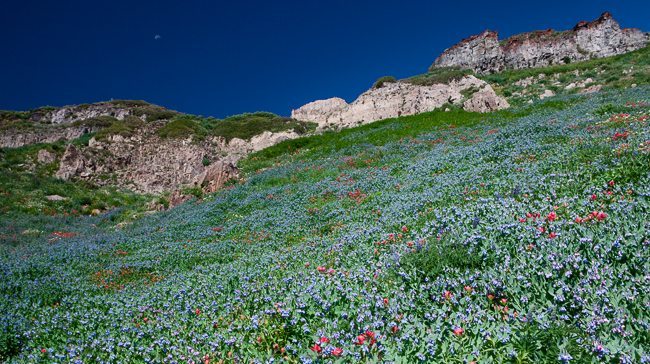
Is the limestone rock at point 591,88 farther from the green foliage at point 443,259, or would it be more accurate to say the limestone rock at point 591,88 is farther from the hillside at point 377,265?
the green foliage at point 443,259

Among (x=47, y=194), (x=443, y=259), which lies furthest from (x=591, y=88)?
(x=47, y=194)

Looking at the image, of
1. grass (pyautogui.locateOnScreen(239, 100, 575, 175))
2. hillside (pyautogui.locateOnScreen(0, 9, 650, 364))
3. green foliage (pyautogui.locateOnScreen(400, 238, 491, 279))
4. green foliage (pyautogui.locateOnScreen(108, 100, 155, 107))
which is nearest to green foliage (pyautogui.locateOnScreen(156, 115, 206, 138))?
grass (pyautogui.locateOnScreen(239, 100, 575, 175))

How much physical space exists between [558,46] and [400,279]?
92.2 metres

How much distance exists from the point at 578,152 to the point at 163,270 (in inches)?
480

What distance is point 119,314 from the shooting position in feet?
20.9

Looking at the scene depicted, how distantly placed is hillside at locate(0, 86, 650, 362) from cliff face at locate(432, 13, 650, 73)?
7588 cm

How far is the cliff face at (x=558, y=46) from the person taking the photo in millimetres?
75688

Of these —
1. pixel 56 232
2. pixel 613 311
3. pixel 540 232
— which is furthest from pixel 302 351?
pixel 56 232

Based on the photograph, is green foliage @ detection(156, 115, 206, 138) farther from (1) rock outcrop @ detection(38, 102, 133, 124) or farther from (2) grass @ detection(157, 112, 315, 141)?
(1) rock outcrop @ detection(38, 102, 133, 124)

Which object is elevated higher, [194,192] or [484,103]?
[484,103]

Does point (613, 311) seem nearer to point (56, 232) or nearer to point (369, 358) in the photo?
point (369, 358)

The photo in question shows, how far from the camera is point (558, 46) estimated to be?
78.8 metres

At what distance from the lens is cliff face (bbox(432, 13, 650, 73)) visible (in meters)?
75.7

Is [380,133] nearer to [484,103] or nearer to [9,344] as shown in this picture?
[484,103]
